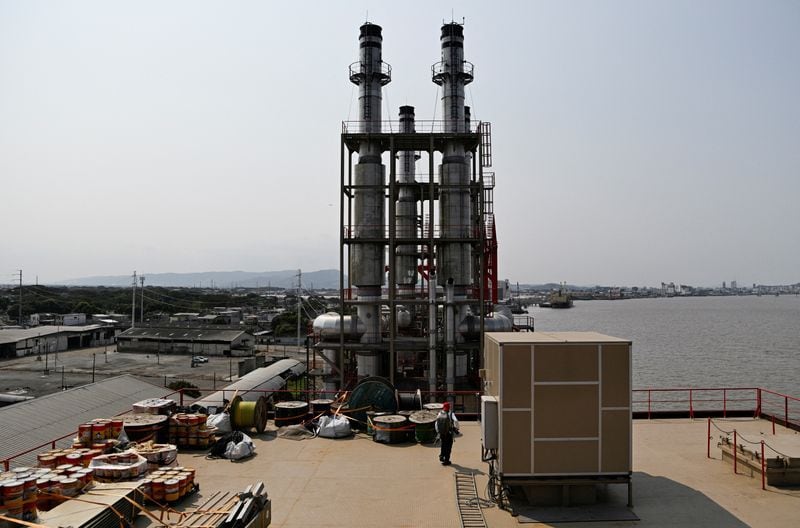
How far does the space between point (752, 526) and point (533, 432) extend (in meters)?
4.02

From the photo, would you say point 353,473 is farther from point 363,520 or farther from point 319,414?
point 319,414

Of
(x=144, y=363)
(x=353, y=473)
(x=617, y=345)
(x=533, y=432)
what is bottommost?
(x=144, y=363)

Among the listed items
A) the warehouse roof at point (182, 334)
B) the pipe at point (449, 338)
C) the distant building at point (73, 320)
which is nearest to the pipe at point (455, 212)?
the pipe at point (449, 338)

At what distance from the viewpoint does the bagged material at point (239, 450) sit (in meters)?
12.9

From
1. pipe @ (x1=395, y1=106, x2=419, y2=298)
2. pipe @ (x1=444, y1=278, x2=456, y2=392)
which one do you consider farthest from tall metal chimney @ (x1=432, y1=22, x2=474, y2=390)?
pipe @ (x1=395, y1=106, x2=419, y2=298)

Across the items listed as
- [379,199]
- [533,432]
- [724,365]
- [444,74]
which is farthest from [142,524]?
[724,365]

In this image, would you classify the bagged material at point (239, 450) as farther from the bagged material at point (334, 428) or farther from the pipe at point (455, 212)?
the pipe at point (455, 212)

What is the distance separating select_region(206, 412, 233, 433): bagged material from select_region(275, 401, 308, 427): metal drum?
1.53 m

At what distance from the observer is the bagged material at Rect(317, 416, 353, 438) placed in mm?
14812

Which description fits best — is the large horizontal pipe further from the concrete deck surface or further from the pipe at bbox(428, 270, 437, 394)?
the concrete deck surface

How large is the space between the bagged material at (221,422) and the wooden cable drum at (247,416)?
139 mm

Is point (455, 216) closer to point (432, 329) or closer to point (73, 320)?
point (432, 329)

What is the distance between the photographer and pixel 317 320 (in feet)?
88.5

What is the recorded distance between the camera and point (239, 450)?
12.9 metres
